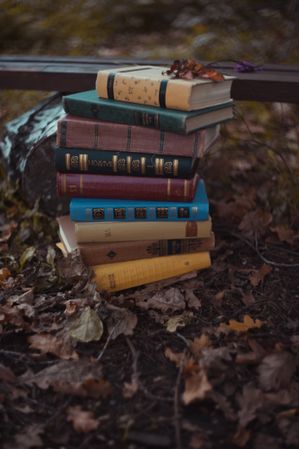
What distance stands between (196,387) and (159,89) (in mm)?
Result: 1035

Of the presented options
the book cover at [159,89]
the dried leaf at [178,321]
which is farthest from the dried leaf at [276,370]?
the book cover at [159,89]

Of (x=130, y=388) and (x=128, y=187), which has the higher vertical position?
(x=128, y=187)

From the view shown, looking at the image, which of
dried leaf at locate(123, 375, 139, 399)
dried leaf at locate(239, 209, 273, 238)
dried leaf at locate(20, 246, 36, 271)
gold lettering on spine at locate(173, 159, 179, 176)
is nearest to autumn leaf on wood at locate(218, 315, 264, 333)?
dried leaf at locate(123, 375, 139, 399)

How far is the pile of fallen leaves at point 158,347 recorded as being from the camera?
4.89ft

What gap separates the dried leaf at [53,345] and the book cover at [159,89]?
90cm

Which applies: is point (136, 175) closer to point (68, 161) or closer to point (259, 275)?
point (68, 161)

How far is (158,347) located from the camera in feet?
5.94

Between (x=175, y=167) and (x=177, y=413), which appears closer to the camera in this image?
(x=177, y=413)

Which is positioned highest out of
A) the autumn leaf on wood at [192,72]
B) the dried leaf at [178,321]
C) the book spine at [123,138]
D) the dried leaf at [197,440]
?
the autumn leaf on wood at [192,72]

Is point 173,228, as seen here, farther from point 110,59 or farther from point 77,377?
point 110,59

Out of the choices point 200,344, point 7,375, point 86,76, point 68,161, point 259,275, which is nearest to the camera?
point 7,375

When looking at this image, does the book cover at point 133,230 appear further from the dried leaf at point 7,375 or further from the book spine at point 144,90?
the dried leaf at point 7,375

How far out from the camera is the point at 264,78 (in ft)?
7.82

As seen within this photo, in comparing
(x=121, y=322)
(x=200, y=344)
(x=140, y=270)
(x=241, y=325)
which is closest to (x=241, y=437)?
(x=200, y=344)
